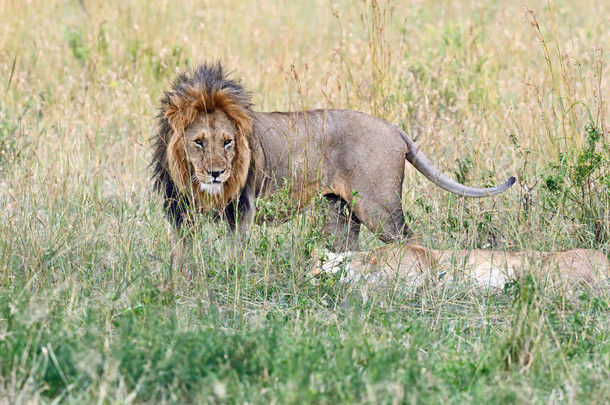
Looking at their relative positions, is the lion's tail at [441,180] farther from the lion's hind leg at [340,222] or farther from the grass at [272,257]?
the lion's hind leg at [340,222]

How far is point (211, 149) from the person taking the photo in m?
4.59

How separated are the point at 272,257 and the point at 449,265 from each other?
0.93 metres

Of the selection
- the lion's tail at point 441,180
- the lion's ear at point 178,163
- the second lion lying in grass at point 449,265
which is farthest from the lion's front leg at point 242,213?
the lion's tail at point 441,180

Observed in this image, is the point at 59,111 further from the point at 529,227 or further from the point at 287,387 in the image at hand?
the point at 287,387

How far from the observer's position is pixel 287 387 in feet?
9.07

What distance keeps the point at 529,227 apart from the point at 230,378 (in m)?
2.45

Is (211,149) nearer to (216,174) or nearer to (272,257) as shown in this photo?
(216,174)

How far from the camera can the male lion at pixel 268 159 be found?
4.62 meters

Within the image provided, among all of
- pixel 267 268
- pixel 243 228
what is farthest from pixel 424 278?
pixel 243 228

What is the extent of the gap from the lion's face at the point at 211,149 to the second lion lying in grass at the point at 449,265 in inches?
29.5

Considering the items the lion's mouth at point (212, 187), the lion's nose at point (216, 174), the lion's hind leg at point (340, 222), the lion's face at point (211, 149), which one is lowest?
the lion's hind leg at point (340, 222)

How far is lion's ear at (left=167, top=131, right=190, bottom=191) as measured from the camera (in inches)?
184

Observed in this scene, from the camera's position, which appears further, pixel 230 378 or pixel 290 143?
pixel 290 143

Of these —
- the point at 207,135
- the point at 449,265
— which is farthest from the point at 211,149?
the point at 449,265
